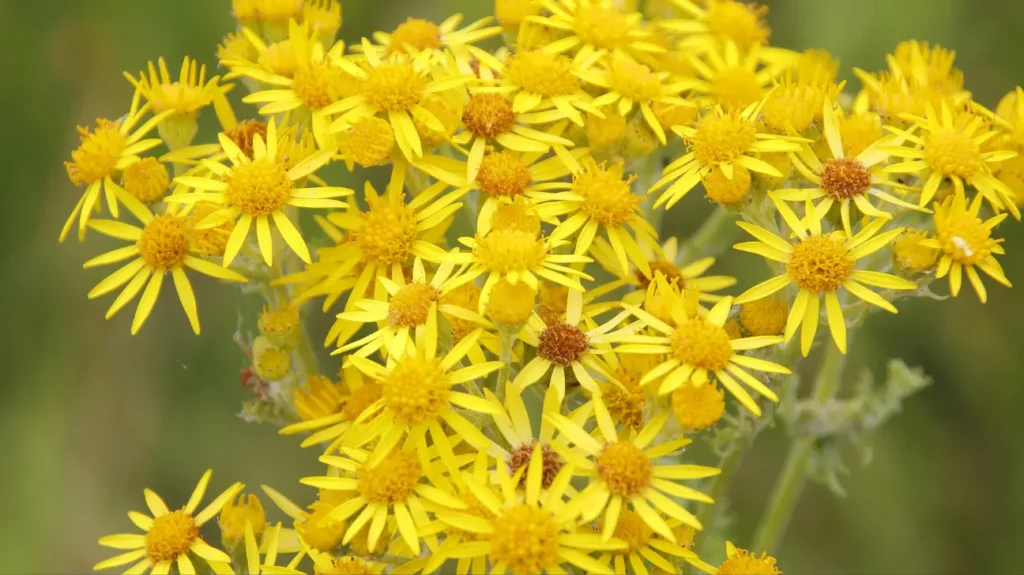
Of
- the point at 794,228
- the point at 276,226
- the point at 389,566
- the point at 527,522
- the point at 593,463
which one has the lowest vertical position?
the point at 389,566

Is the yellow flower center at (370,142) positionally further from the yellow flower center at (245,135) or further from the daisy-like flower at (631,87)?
the daisy-like flower at (631,87)

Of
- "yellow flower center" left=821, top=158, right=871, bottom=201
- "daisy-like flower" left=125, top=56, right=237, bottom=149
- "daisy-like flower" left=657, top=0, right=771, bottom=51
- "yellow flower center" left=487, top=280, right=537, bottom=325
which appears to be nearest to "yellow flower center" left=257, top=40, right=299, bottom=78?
"daisy-like flower" left=125, top=56, right=237, bottom=149

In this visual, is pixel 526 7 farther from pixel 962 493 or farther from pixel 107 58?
pixel 962 493

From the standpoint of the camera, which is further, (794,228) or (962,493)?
(962,493)

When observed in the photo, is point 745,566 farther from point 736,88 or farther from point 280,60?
point 280,60

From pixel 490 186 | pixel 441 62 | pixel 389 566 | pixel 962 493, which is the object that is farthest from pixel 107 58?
pixel 962 493

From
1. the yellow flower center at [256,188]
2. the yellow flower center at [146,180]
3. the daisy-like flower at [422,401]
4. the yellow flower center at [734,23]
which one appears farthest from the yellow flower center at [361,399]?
the yellow flower center at [734,23]

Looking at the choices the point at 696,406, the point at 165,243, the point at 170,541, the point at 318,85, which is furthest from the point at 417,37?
the point at 170,541
